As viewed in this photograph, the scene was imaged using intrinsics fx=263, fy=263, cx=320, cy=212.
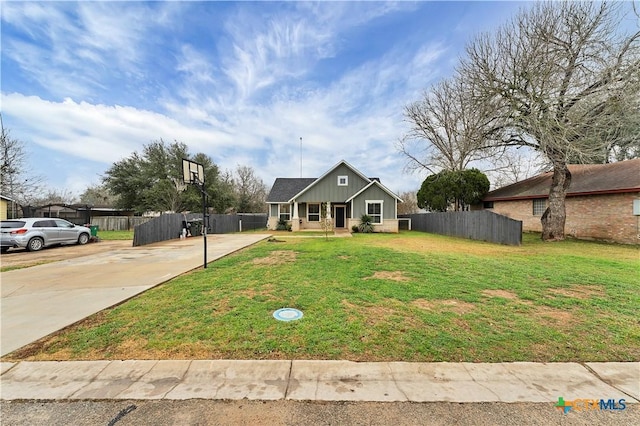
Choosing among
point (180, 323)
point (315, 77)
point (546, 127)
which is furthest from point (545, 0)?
point (180, 323)

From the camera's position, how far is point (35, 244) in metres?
11.6

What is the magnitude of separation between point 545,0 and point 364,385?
58.0ft

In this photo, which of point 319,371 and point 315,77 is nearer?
point 319,371

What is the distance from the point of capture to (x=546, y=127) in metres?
11.7

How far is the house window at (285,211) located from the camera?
23203 mm

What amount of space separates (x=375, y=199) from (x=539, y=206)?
1072cm

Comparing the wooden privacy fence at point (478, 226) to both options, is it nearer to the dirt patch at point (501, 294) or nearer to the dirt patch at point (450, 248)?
the dirt patch at point (450, 248)

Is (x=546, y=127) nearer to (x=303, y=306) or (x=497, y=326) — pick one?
(x=497, y=326)

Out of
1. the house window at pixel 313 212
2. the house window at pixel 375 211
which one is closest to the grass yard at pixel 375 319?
the house window at pixel 375 211

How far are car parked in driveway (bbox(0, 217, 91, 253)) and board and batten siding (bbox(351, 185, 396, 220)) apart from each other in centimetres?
1684

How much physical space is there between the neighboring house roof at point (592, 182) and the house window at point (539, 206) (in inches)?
20.6

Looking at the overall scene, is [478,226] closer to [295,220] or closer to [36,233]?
[295,220]

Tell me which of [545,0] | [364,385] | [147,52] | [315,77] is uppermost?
[545,0]

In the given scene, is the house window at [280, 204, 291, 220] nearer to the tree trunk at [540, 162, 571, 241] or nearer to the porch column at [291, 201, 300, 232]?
the porch column at [291, 201, 300, 232]
